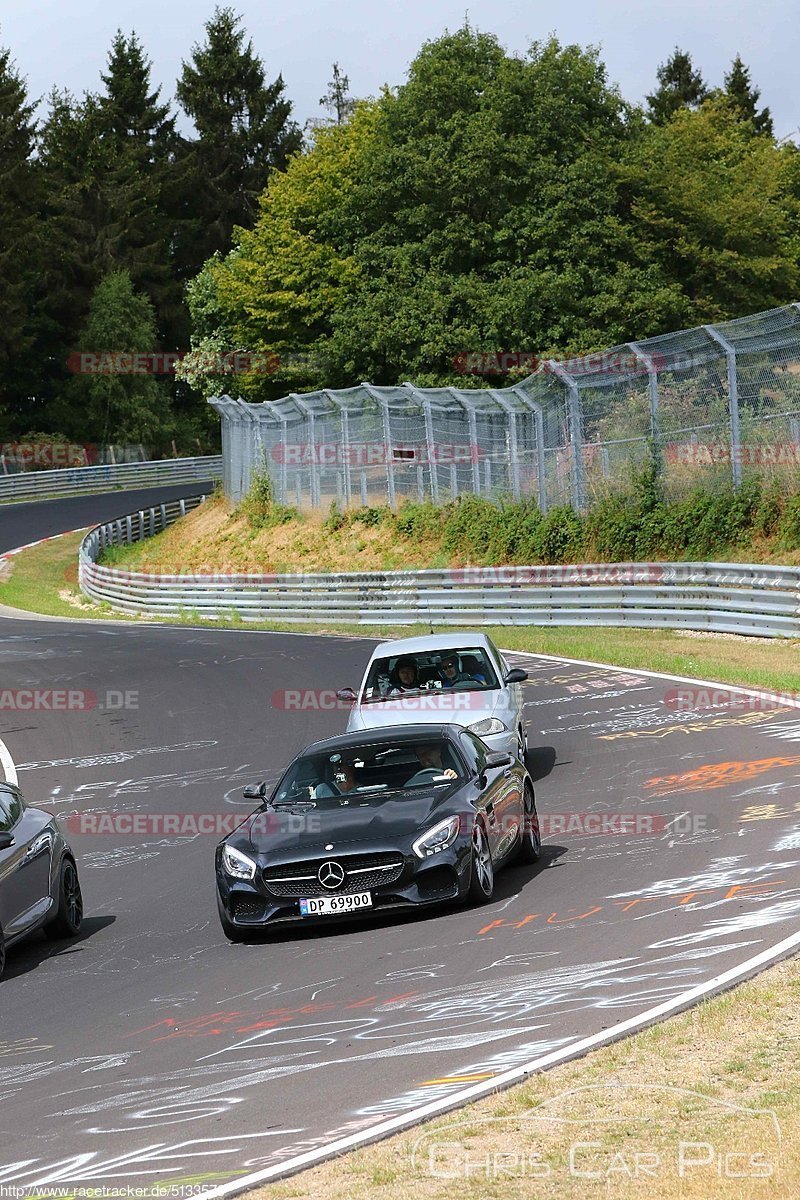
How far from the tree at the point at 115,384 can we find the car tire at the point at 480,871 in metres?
79.9

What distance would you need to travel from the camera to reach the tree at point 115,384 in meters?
88.6

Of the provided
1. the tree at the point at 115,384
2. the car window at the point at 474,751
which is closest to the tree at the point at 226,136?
the tree at the point at 115,384

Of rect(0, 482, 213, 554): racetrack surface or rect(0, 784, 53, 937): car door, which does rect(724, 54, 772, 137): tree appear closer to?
rect(0, 482, 213, 554): racetrack surface

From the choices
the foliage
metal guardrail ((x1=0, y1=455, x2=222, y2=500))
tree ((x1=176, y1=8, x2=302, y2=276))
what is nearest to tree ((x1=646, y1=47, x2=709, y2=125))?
tree ((x1=176, y1=8, x2=302, y2=276))

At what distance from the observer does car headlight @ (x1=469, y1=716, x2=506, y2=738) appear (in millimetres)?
14289

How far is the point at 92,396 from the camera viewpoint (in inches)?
3521

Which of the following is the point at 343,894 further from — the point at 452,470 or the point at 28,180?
the point at 28,180

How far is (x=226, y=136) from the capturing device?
10038 cm

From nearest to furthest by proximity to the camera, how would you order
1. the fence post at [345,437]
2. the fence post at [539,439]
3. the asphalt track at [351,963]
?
the asphalt track at [351,963]
the fence post at [539,439]
the fence post at [345,437]

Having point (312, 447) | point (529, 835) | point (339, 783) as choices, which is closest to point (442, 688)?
point (529, 835)

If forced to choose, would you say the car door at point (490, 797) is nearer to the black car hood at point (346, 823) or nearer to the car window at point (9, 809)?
the black car hood at point (346, 823)

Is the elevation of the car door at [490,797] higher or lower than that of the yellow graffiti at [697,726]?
higher

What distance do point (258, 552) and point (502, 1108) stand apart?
138 ft

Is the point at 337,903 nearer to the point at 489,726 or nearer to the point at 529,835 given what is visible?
the point at 529,835
